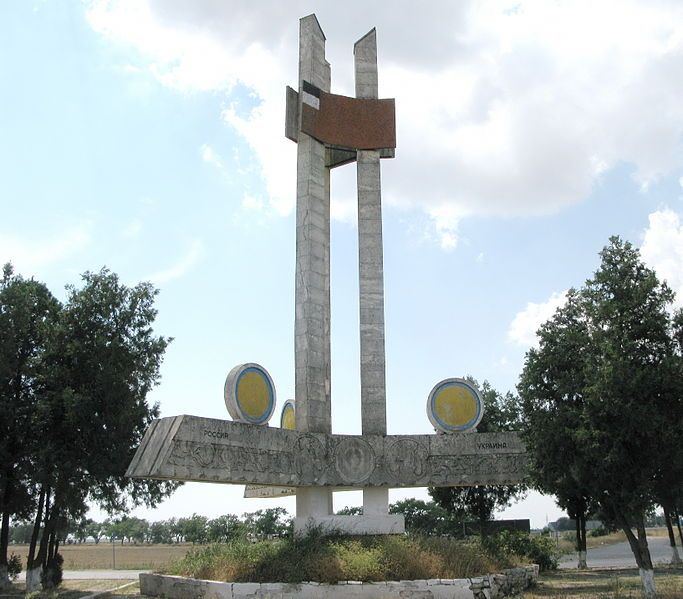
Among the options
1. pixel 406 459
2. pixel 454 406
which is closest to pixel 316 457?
pixel 406 459

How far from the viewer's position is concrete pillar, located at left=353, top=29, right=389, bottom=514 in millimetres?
24234

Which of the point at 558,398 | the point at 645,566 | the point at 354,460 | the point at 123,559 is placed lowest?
the point at 123,559

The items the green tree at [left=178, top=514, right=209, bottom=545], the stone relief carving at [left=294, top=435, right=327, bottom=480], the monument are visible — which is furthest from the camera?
the green tree at [left=178, top=514, right=209, bottom=545]

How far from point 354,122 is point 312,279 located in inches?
269

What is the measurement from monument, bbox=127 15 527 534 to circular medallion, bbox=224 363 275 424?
0.03 meters

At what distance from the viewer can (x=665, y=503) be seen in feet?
69.8

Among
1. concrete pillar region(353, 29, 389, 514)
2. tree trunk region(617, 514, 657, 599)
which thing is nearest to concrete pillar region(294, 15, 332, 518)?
concrete pillar region(353, 29, 389, 514)

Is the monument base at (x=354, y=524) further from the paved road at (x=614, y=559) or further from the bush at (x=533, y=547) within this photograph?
the paved road at (x=614, y=559)

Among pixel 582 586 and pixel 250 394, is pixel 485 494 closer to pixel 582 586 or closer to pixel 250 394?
pixel 582 586

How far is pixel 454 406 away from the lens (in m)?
24.6

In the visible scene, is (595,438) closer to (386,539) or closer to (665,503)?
(665,503)

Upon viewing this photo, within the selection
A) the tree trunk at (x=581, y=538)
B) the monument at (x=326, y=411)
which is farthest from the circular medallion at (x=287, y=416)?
the tree trunk at (x=581, y=538)

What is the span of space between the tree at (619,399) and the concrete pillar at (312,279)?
285 inches

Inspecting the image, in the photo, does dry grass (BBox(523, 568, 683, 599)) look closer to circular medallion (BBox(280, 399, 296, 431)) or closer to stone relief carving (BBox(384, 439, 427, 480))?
stone relief carving (BBox(384, 439, 427, 480))
